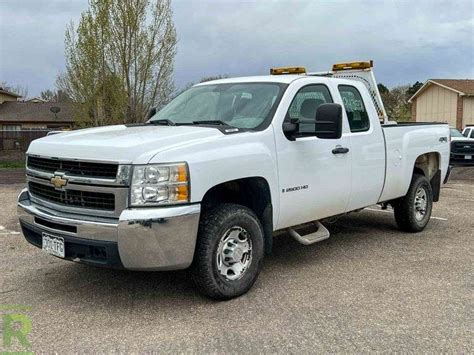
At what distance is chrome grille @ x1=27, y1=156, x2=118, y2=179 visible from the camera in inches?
160

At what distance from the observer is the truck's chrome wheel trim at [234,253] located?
4.48 m

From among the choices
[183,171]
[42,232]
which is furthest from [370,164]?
[42,232]

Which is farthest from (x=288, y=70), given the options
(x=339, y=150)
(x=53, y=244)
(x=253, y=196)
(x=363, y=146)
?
(x=53, y=244)

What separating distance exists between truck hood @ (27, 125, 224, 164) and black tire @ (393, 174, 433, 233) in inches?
146

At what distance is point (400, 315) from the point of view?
4281mm

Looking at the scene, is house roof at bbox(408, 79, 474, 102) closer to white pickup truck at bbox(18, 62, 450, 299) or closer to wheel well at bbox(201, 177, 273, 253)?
white pickup truck at bbox(18, 62, 450, 299)

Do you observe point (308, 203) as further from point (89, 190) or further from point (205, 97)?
point (89, 190)

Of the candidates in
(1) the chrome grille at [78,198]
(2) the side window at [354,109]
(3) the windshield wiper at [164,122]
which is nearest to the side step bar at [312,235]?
(2) the side window at [354,109]

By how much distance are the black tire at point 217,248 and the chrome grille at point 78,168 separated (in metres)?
0.87

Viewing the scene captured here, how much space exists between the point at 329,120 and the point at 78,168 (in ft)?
7.45

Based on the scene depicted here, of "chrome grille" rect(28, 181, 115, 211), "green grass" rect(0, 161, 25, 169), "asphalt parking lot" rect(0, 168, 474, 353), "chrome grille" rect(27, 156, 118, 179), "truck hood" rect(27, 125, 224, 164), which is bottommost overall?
"green grass" rect(0, 161, 25, 169)

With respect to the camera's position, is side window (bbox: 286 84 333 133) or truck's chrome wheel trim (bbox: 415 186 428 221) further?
truck's chrome wheel trim (bbox: 415 186 428 221)

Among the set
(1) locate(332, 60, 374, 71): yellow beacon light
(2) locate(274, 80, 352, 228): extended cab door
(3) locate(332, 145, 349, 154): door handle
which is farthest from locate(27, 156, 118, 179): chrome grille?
(1) locate(332, 60, 374, 71): yellow beacon light

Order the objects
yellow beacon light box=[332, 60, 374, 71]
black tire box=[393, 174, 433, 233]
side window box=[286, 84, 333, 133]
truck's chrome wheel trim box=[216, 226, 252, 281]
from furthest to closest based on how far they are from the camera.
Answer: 1. yellow beacon light box=[332, 60, 374, 71]
2. black tire box=[393, 174, 433, 233]
3. side window box=[286, 84, 333, 133]
4. truck's chrome wheel trim box=[216, 226, 252, 281]
